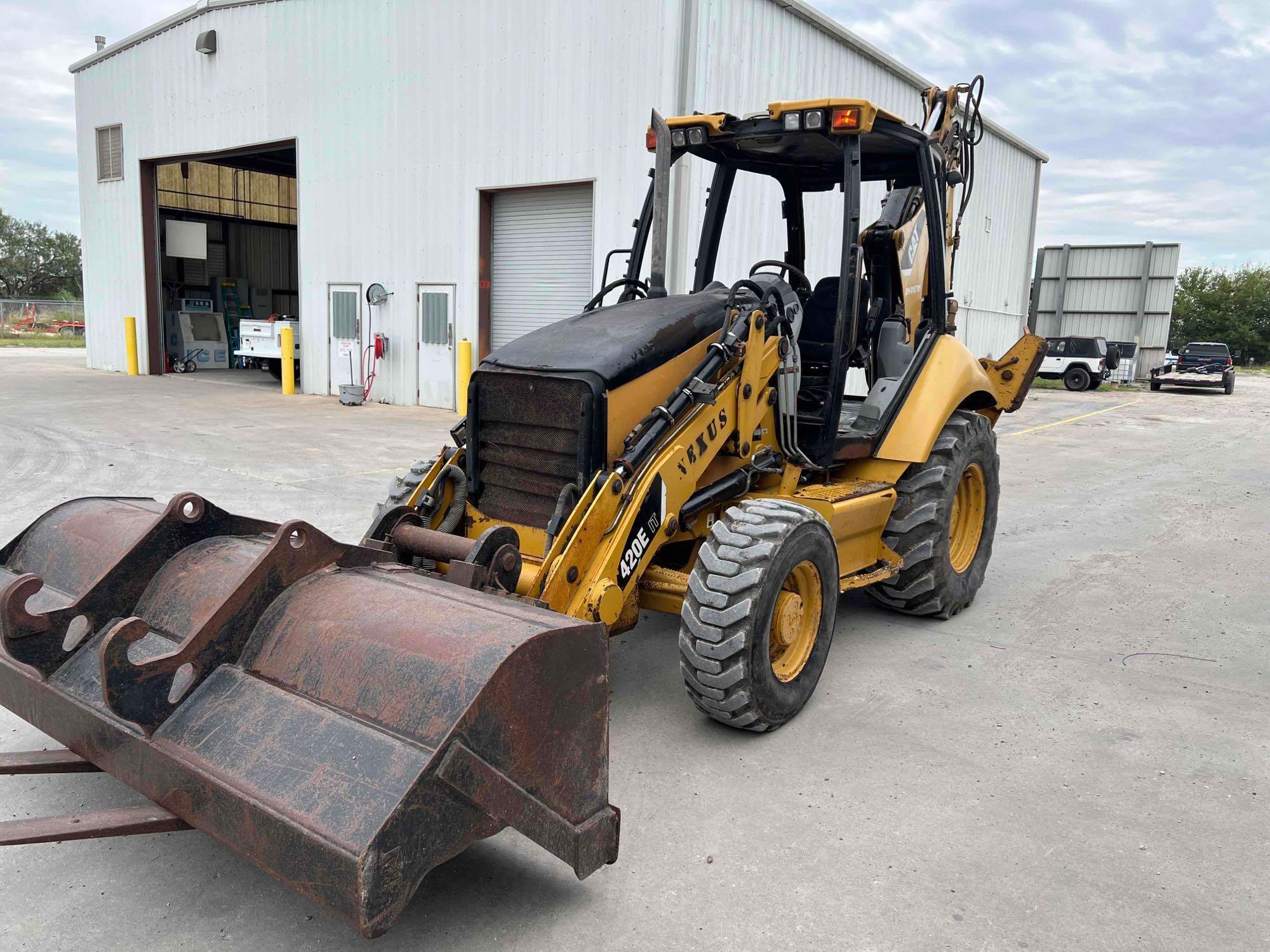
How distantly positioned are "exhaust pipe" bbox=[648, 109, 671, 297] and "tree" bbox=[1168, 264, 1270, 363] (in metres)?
64.8

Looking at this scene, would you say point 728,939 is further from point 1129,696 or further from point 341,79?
point 341,79

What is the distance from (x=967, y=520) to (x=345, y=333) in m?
14.3

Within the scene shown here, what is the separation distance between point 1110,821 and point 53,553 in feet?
12.7

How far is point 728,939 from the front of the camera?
107 inches

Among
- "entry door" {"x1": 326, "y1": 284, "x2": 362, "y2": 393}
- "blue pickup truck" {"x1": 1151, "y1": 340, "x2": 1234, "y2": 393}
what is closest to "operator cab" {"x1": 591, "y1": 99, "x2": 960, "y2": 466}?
"entry door" {"x1": 326, "y1": 284, "x2": 362, "y2": 393}

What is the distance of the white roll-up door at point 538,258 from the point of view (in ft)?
49.3

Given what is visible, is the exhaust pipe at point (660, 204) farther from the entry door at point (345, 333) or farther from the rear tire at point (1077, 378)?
the rear tire at point (1077, 378)

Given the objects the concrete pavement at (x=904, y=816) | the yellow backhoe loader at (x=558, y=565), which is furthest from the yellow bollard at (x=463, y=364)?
the yellow backhoe loader at (x=558, y=565)

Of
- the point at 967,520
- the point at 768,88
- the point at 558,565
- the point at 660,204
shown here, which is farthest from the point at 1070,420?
the point at 558,565

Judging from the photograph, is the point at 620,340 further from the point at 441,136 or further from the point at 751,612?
the point at 441,136

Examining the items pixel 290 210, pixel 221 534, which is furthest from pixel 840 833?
pixel 290 210

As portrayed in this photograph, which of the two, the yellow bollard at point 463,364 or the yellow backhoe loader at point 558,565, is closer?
the yellow backhoe loader at point 558,565

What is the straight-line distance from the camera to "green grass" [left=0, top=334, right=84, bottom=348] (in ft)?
116

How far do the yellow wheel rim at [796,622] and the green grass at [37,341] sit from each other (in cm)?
→ 3810
